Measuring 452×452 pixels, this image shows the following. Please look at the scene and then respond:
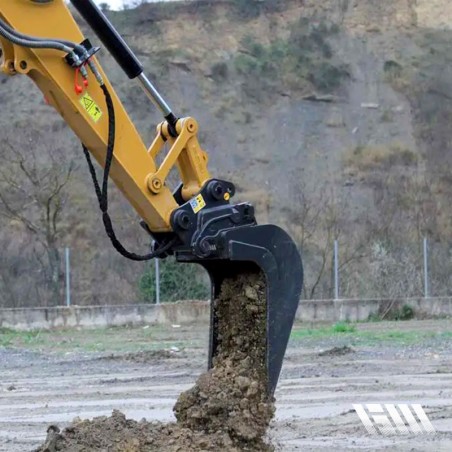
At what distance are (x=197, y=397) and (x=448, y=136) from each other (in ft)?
139

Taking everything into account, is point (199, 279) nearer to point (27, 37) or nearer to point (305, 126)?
point (27, 37)

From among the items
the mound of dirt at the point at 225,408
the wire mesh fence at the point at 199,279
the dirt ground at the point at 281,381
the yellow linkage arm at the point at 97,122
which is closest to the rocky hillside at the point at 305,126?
the wire mesh fence at the point at 199,279

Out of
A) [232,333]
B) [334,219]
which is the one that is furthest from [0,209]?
[232,333]

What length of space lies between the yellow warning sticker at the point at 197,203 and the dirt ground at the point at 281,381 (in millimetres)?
2178

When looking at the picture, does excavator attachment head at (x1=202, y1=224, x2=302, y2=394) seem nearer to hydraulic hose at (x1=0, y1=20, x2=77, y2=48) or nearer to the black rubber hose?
the black rubber hose

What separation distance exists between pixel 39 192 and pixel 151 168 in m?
25.6

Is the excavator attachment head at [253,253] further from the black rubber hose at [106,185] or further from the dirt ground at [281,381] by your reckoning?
the dirt ground at [281,381]

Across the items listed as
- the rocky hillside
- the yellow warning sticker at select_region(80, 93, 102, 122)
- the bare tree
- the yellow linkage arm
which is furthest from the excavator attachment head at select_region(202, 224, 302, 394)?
the rocky hillside

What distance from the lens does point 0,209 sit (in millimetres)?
36000

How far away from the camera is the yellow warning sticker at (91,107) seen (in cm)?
668

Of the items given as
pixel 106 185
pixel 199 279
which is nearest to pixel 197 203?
pixel 106 185

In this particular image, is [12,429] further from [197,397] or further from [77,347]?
[77,347]

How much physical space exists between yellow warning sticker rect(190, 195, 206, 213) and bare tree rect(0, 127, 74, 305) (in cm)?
1919

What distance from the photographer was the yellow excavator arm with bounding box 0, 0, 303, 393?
6.55 m
